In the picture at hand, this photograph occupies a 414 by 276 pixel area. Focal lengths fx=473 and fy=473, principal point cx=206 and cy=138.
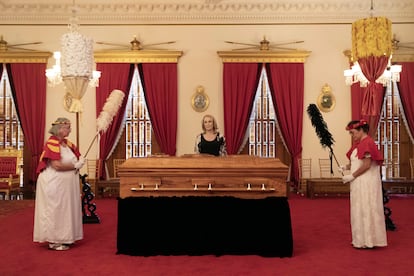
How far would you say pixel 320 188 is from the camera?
37.3ft

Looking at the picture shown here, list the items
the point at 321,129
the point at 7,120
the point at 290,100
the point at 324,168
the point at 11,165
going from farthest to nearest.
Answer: the point at 7,120
the point at 324,168
the point at 290,100
the point at 11,165
the point at 321,129

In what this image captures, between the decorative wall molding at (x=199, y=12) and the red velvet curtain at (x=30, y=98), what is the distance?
125 centimetres

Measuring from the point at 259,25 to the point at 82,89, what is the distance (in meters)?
7.05

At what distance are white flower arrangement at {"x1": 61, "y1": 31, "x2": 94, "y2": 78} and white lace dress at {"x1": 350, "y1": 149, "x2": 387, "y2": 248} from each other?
12.1 ft

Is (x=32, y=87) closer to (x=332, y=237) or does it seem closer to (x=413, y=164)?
(x=332, y=237)

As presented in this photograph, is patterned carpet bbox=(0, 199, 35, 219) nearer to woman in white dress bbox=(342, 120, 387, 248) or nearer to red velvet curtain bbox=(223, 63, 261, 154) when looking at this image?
red velvet curtain bbox=(223, 63, 261, 154)

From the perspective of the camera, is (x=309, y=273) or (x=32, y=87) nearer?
(x=309, y=273)

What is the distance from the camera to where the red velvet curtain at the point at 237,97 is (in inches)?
472

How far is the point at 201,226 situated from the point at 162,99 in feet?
23.0

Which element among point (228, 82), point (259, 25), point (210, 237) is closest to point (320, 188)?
point (228, 82)

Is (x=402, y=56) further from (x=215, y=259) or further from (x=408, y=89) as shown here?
(x=215, y=259)

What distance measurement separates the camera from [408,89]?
12023 mm

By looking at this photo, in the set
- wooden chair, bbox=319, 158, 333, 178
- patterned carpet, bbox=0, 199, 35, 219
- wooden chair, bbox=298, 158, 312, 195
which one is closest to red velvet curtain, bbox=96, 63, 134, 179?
patterned carpet, bbox=0, 199, 35, 219

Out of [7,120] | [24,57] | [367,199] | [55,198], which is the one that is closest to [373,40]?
[367,199]
